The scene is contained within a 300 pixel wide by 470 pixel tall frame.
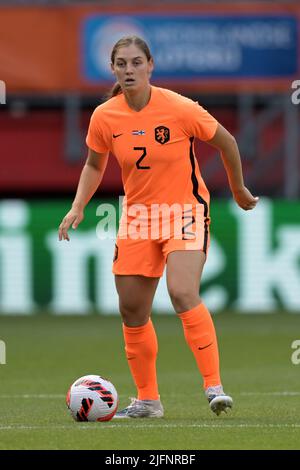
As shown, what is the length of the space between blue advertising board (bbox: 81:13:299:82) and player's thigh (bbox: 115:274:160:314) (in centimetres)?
1080

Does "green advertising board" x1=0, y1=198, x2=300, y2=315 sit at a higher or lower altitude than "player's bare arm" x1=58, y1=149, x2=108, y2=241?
lower

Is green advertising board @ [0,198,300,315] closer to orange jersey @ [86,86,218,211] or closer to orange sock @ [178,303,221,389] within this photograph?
orange jersey @ [86,86,218,211]

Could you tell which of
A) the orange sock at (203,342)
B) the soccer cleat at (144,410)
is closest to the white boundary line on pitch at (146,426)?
the orange sock at (203,342)

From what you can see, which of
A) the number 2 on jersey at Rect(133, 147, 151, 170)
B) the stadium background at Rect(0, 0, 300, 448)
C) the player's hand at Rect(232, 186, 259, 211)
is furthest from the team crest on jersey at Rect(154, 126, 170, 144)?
the stadium background at Rect(0, 0, 300, 448)

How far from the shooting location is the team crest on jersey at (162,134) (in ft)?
27.9

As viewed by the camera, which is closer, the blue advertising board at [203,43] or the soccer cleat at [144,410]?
the soccer cleat at [144,410]

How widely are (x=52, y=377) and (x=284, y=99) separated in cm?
1002

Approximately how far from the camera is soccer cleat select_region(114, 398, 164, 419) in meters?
8.72

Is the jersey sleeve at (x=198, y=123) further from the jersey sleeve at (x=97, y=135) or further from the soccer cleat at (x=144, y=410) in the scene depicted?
the soccer cleat at (x=144, y=410)

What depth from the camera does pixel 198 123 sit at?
27.8 ft

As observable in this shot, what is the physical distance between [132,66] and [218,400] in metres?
2.02

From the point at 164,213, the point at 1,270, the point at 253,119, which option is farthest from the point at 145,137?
the point at 253,119

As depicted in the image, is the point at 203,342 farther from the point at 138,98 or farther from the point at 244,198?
the point at 138,98
